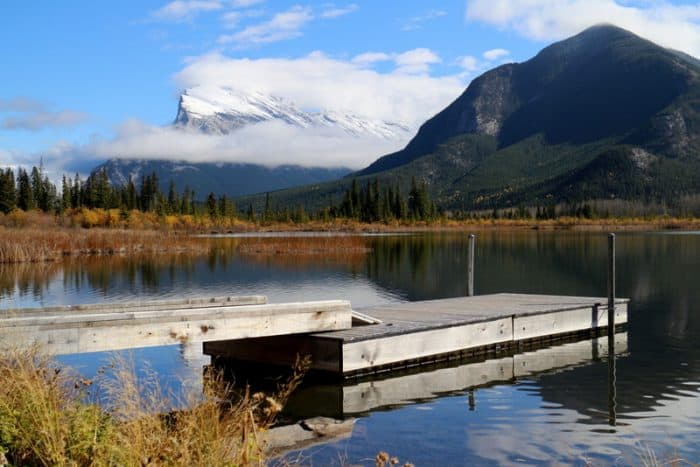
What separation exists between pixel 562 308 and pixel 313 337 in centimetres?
786

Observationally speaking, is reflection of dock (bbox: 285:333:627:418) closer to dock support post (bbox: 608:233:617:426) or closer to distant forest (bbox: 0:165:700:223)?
dock support post (bbox: 608:233:617:426)

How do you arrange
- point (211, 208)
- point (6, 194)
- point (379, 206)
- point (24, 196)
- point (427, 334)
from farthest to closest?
point (379, 206)
point (211, 208)
point (24, 196)
point (6, 194)
point (427, 334)

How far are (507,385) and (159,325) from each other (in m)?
6.59

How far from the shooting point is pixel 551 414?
12469 millimetres

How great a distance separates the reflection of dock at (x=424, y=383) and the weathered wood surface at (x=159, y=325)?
4.14 ft

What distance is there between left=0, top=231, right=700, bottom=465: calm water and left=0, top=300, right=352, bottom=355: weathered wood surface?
4.53 ft

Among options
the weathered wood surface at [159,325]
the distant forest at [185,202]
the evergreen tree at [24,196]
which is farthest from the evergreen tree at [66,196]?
the weathered wood surface at [159,325]

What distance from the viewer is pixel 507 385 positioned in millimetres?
14648

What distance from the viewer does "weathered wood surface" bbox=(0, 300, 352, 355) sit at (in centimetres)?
1099

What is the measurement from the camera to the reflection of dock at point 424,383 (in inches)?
509

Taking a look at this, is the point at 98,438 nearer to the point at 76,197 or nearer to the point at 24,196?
the point at 24,196

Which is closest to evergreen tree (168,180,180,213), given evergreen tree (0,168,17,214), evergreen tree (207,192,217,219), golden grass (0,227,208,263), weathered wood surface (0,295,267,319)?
evergreen tree (207,192,217,219)

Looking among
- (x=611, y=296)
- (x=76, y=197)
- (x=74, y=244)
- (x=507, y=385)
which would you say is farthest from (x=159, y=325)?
(x=76, y=197)

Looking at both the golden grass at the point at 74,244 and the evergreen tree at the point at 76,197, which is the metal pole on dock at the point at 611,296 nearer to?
the golden grass at the point at 74,244
